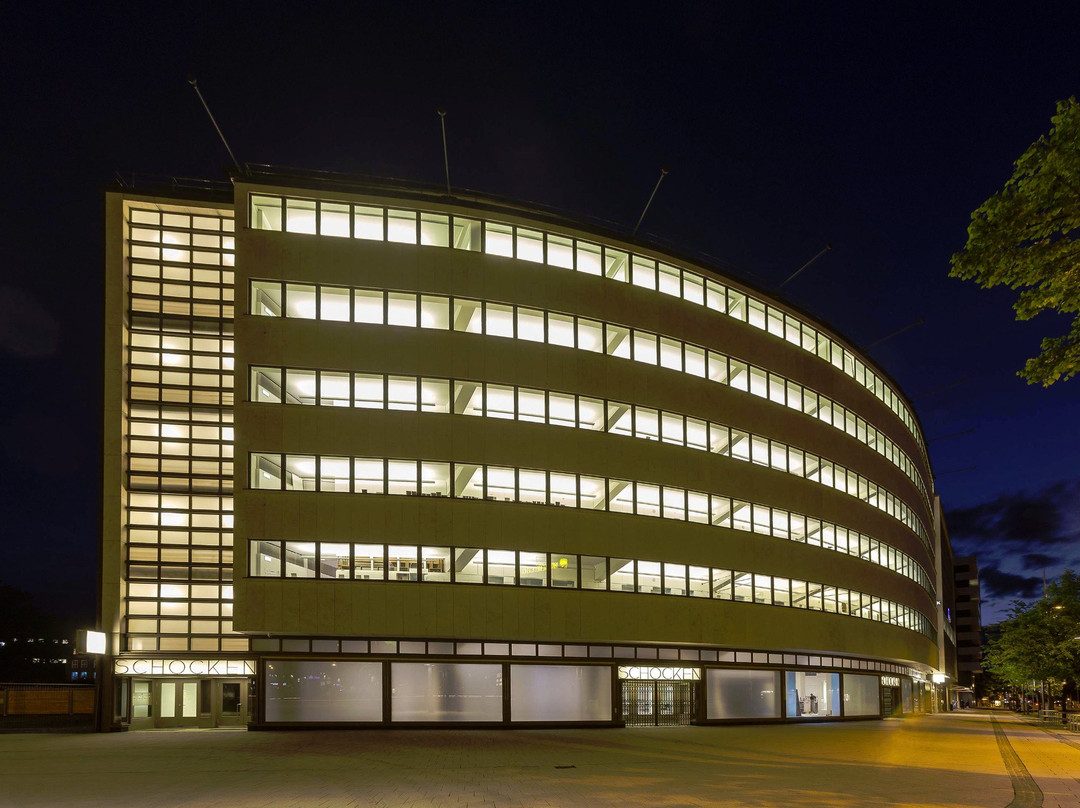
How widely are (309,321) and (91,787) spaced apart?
57.5 feet

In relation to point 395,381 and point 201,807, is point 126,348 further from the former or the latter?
point 201,807

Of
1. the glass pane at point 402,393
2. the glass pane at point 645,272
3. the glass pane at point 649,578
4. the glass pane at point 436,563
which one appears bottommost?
the glass pane at point 649,578

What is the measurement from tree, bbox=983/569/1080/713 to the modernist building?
2224 cm

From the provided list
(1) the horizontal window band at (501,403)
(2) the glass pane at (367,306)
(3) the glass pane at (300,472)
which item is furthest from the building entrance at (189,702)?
(2) the glass pane at (367,306)

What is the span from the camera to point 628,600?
34.0 metres

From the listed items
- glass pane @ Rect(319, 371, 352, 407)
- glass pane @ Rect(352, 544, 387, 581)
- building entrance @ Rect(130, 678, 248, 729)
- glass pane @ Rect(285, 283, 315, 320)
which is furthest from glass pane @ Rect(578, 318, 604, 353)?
building entrance @ Rect(130, 678, 248, 729)

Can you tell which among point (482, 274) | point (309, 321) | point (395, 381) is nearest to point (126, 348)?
point (309, 321)

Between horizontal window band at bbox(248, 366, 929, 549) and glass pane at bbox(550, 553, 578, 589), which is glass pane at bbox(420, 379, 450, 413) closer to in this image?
horizontal window band at bbox(248, 366, 929, 549)

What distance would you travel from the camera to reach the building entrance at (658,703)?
1367 inches

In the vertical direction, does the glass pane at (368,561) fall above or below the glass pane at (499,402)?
below

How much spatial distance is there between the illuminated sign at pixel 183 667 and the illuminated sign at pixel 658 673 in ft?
48.8

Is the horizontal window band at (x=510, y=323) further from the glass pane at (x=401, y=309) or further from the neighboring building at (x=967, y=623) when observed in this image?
the neighboring building at (x=967, y=623)

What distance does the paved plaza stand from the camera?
49.6ft

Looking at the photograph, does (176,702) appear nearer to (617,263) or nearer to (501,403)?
(501,403)
